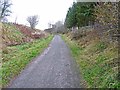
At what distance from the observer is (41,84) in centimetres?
1042

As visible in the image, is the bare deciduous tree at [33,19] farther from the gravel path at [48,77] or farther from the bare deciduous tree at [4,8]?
the gravel path at [48,77]

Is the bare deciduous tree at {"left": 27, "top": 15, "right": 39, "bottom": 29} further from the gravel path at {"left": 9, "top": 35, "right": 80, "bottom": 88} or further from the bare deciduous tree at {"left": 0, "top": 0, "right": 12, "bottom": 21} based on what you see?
the gravel path at {"left": 9, "top": 35, "right": 80, "bottom": 88}

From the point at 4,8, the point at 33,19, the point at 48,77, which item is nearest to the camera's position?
the point at 48,77

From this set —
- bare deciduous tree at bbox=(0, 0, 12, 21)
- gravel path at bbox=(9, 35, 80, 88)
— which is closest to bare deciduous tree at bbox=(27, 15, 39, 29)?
bare deciduous tree at bbox=(0, 0, 12, 21)

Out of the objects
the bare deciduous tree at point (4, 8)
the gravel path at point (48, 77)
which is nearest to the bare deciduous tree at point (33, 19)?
the bare deciduous tree at point (4, 8)

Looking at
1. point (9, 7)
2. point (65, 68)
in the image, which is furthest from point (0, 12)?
point (65, 68)

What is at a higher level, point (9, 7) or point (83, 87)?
point (9, 7)

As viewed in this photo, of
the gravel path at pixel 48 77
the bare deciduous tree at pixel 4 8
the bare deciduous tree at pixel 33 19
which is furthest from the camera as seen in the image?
the bare deciduous tree at pixel 33 19

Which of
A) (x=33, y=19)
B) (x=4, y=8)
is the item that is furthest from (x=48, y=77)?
(x=33, y=19)

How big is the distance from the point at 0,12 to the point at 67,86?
65.1 m

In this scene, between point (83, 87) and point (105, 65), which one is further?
point (105, 65)

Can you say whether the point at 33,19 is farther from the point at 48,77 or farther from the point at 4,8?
the point at 48,77

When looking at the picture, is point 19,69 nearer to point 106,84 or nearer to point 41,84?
point 41,84

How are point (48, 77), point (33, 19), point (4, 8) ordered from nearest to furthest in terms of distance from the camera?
1. point (48, 77)
2. point (4, 8)
3. point (33, 19)
